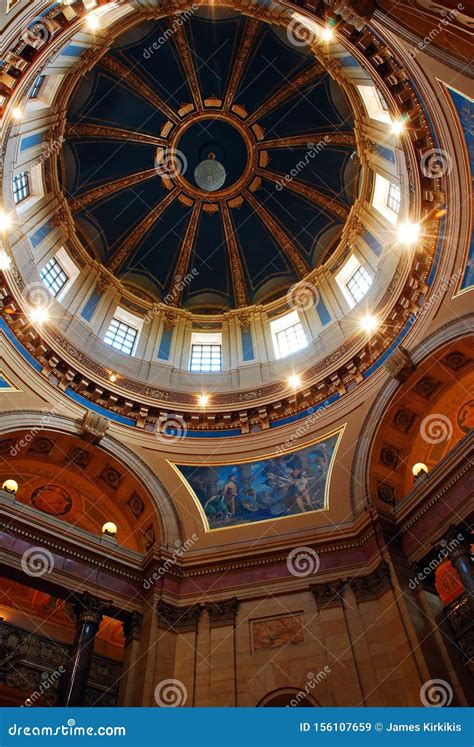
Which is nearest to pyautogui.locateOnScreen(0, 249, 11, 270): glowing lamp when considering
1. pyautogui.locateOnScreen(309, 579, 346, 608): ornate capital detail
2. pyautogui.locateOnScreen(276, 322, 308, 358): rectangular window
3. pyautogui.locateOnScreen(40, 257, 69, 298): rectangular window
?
pyautogui.locateOnScreen(40, 257, 69, 298): rectangular window

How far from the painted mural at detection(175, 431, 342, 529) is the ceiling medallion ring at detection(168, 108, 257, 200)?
15.9 metres

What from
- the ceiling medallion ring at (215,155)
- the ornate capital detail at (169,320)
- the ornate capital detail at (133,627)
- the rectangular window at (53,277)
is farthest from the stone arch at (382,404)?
the ceiling medallion ring at (215,155)

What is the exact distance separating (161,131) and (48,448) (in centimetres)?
1726

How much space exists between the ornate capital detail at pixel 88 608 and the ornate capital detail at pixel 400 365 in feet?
35.9

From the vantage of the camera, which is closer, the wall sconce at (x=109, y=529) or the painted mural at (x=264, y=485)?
the wall sconce at (x=109, y=529)

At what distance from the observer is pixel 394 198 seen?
21.7 m

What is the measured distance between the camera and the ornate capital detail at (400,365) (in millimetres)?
17547

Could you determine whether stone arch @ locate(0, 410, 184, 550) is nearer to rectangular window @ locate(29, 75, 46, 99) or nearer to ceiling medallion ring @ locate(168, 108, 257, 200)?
rectangular window @ locate(29, 75, 46, 99)

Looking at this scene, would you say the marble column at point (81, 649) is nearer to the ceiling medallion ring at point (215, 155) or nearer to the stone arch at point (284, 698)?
the stone arch at point (284, 698)

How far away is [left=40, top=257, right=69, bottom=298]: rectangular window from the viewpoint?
71.4 ft

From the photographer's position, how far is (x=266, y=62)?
26.3 m

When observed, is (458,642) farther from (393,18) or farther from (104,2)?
(104,2)

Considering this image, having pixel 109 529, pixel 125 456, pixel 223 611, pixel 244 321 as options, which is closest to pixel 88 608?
pixel 109 529

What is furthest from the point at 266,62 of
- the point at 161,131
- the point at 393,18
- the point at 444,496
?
the point at 444,496
